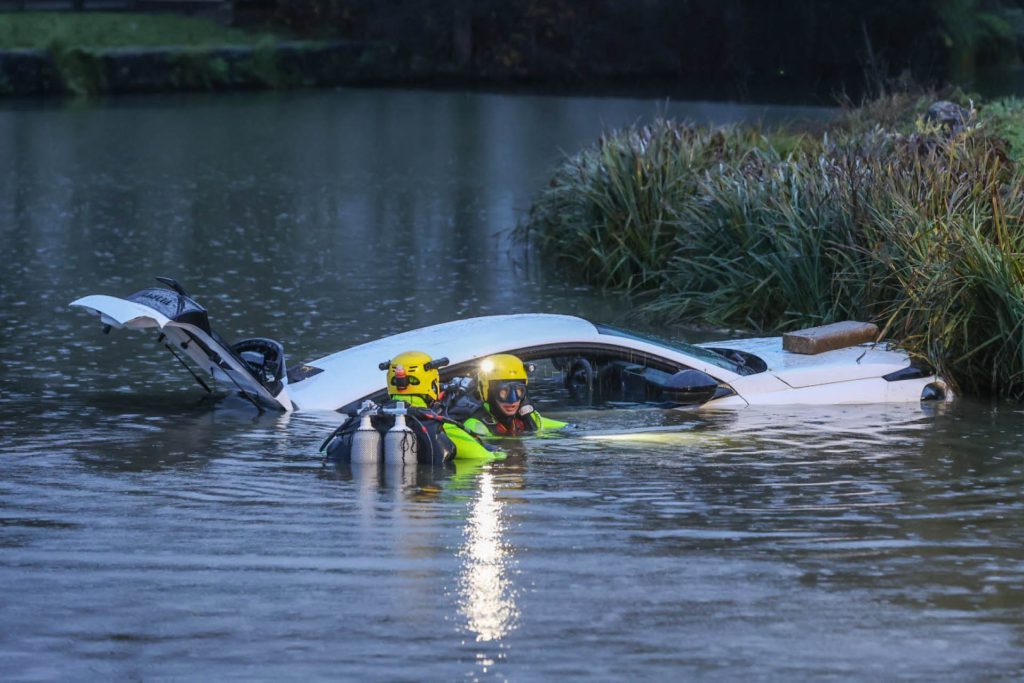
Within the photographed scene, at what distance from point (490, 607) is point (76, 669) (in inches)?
67.3

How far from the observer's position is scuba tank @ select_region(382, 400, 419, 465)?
9672mm

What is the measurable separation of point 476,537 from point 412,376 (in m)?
1.40

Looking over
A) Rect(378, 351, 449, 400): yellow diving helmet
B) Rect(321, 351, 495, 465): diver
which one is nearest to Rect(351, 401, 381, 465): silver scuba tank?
Rect(321, 351, 495, 465): diver

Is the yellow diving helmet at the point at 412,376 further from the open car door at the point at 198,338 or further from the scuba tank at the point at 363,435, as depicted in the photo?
the open car door at the point at 198,338

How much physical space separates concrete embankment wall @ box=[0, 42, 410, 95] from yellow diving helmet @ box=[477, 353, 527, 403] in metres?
43.0

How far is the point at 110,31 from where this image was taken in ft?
186

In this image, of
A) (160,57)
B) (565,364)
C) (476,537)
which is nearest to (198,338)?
(565,364)

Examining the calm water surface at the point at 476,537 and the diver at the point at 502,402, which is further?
the diver at the point at 502,402

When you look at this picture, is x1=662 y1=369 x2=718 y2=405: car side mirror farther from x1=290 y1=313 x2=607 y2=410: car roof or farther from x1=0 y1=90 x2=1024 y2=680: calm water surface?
x1=290 y1=313 x2=607 y2=410: car roof

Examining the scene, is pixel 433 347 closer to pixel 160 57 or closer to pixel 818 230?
pixel 818 230

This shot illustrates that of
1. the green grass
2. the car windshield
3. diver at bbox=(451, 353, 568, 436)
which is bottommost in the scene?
diver at bbox=(451, 353, 568, 436)

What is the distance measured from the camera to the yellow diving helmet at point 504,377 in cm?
1034

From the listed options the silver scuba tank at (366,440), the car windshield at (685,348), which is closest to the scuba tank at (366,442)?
the silver scuba tank at (366,440)

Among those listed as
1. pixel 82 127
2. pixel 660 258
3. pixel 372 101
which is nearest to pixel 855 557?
pixel 660 258
